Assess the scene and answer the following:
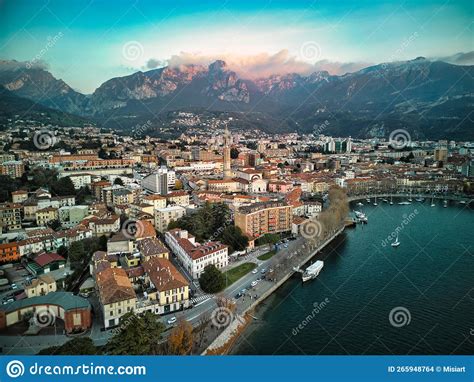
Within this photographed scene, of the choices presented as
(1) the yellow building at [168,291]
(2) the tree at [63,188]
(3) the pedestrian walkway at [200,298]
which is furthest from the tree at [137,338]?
(2) the tree at [63,188]

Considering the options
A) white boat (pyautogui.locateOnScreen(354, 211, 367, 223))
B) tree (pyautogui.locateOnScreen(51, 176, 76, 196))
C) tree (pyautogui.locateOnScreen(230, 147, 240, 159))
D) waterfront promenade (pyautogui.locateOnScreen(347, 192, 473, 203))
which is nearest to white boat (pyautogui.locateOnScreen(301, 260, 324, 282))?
white boat (pyautogui.locateOnScreen(354, 211, 367, 223))

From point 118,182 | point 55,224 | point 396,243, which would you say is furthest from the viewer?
point 118,182

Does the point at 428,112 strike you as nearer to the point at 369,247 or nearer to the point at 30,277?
the point at 369,247

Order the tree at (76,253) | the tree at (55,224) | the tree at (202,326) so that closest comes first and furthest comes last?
the tree at (202,326) → the tree at (76,253) → the tree at (55,224)

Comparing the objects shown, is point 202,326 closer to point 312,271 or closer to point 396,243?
point 312,271

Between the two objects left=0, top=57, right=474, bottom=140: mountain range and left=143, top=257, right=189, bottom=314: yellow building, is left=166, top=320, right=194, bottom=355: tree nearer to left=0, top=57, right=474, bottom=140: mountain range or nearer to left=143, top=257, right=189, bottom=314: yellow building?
left=143, top=257, right=189, bottom=314: yellow building

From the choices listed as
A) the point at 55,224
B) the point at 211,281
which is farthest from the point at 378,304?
the point at 55,224

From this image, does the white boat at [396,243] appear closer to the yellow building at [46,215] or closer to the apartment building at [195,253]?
the apartment building at [195,253]
